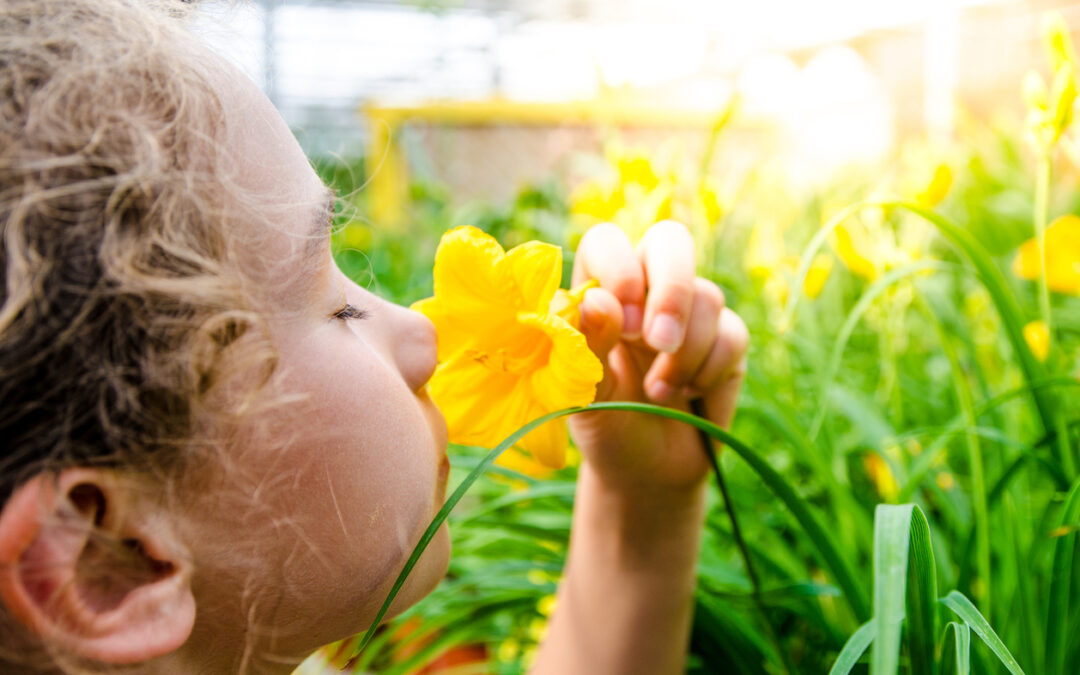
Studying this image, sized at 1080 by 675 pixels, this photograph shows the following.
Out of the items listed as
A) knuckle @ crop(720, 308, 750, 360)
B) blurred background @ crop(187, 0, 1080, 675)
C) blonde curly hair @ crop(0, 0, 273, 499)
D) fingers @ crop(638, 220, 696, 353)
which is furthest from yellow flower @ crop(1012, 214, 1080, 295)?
blonde curly hair @ crop(0, 0, 273, 499)

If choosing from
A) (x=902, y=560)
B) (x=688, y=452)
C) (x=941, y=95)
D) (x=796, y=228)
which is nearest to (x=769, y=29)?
(x=941, y=95)

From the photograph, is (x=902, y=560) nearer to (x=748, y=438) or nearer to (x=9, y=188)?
(x=9, y=188)

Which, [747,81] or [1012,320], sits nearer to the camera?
[1012,320]

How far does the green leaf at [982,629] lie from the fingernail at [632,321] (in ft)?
0.90

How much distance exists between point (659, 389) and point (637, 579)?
0.20 m

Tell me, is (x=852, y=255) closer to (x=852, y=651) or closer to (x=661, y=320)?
(x=661, y=320)

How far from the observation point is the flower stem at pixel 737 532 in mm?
581

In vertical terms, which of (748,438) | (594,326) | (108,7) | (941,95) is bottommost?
(748,438)

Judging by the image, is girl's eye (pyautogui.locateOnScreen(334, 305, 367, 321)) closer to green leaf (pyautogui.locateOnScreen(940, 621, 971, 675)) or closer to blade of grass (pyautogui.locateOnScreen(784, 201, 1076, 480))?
blade of grass (pyautogui.locateOnScreen(784, 201, 1076, 480))

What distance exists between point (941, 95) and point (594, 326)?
3045mm

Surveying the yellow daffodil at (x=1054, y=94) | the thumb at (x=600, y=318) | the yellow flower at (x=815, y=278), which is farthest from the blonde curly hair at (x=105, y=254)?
the yellow flower at (x=815, y=278)

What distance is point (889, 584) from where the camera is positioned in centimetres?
35

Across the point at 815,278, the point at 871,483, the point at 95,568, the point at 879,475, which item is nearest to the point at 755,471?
the point at 95,568

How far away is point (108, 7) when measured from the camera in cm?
48
